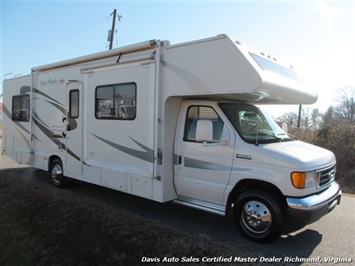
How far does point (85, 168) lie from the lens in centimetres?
657

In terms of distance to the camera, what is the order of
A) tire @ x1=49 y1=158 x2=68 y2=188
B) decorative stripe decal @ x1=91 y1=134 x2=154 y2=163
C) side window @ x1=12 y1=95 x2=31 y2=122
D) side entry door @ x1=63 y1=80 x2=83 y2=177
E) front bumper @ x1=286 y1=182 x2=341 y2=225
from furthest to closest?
side window @ x1=12 y1=95 x2=31 y2=122
tire @ x1=49 y1=158 x2=68 y2=188
side entry door @ x1=63 y1=80 x2=83 y2=177
decorative stripe decal @ x1=91 y1=134 x2=154 y2=163
front bumper @ x1=286 y1=182 x2=341 y2=225

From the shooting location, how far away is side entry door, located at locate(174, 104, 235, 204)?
469 centimetres

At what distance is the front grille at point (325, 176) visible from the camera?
4.38m

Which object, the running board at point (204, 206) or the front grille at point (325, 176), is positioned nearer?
the front grille at point (325, 176)

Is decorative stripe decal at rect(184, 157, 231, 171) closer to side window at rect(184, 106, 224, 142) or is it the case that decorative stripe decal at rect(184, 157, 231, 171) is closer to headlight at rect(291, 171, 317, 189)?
side window at rect(184, 106, 224, 142)

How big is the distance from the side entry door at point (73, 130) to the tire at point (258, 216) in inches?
151

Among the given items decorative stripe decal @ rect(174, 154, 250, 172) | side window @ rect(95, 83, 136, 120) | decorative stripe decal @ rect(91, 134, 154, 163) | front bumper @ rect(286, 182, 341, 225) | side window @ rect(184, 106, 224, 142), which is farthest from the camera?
side window @ rect(95, 83, 136, 120)

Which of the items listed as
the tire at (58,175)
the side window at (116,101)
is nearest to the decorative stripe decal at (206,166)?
the side window at (116,101)

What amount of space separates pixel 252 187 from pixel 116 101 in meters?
3.04

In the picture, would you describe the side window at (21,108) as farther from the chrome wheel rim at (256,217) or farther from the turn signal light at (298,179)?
the turn signal light at (298,179)

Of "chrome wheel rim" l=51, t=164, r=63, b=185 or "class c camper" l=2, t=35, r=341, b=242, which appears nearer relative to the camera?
"class c camper" l=2, t=35, r=341, b=242

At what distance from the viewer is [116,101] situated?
19.3 feet

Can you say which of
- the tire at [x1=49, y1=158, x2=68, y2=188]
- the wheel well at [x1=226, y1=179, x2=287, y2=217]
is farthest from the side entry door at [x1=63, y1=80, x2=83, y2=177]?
the wheel well at [x1=226, y1=179, x2=287, y2=217]

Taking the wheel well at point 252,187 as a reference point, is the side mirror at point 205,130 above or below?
above
